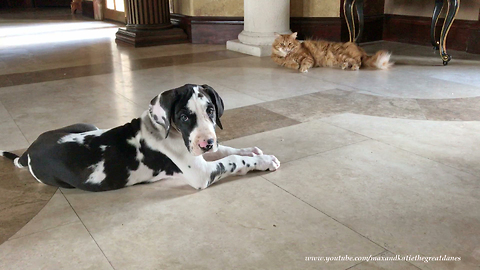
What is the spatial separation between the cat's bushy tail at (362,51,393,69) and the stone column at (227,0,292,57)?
1363mm

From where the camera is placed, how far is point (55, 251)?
1.92 meters

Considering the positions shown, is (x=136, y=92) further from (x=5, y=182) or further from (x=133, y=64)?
(x=5, y=182)

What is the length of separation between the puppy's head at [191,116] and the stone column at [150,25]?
5.15 meters

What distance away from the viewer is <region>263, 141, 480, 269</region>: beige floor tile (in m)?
1.91

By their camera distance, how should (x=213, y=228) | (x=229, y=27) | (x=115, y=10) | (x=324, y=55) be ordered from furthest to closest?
(x=115, y=10) < (x=229, y=27) < (x=324, y=55) < (x=213, y=228)

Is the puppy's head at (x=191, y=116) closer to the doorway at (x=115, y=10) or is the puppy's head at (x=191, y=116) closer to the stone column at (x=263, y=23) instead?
the stone column at (x=263, y=23)

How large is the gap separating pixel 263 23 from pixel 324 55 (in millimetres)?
1228

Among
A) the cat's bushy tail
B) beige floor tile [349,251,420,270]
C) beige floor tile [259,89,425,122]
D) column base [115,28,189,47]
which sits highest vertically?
column base [115,28,189,47]

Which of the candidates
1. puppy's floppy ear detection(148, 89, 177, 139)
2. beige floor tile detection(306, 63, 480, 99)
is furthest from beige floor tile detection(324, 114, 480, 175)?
puppy's floppy ear detection(148, 89, 177, 139)

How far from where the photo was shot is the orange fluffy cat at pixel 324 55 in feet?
16.9

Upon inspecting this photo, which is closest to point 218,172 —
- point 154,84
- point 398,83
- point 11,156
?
point 11,156

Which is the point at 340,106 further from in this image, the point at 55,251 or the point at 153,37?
the point at 153,37

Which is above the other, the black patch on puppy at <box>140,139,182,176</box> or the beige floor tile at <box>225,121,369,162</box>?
the black patch on puppy at <box>140,139,182,176</box>

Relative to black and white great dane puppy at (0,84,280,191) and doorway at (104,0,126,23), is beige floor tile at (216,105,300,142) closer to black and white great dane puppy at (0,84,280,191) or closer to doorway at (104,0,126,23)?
black and white great dane puppy at (0,84,280,191)
